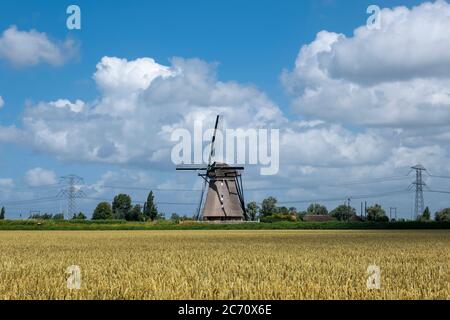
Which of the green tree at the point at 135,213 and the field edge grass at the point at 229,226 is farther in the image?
the green tree at the point at 135,213

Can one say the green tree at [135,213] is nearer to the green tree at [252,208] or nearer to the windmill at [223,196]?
the green tree at [252,208]

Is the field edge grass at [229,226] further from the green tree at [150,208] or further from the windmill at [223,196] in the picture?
the green tree at [150,208]

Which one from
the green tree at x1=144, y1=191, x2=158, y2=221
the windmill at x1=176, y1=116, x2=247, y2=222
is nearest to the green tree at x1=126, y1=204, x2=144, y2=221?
the green tree at x1=144, y1=191, x2=158, y2=221

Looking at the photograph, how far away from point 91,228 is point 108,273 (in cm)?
8314

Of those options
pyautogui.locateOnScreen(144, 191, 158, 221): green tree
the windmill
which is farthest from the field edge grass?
pyautogui.locateOnScreen(144, 191, 158, 221): green tree

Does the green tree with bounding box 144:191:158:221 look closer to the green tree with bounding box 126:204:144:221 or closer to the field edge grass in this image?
the green tree with bounding box 126:204:144:221

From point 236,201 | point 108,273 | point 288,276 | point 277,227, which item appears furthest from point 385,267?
point 236,201

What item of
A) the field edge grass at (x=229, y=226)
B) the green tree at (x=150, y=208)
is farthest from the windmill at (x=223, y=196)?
the green tree at (x=150, y=208)

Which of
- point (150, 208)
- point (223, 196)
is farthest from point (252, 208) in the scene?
point (223, 196)

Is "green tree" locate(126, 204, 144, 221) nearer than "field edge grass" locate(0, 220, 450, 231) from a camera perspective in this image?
No

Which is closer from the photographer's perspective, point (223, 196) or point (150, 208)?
point (223, 196)

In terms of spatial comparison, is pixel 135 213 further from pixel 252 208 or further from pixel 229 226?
pixel 229 226

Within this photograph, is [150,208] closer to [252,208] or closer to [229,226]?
[252,208]

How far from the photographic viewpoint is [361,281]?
16.2 metres
